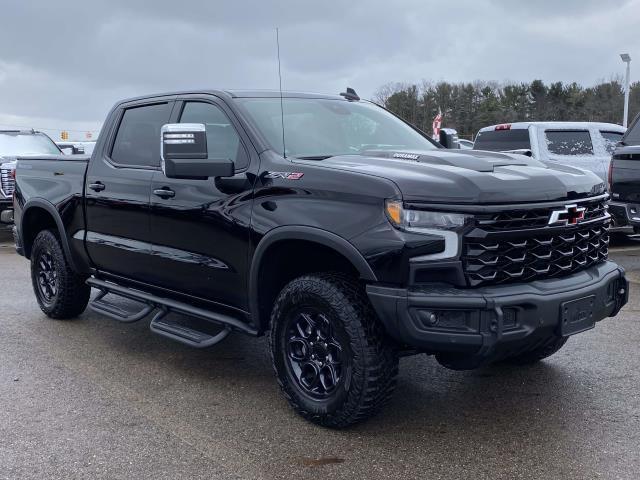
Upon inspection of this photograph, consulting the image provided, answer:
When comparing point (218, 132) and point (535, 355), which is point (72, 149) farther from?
point (535, 355)

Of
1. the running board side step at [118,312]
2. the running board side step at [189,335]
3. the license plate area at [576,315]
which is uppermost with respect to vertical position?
the license plate area at [576,315]

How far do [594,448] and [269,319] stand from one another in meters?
1.89

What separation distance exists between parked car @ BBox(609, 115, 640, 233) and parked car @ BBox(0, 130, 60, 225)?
376 inches

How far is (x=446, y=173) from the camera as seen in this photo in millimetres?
3617

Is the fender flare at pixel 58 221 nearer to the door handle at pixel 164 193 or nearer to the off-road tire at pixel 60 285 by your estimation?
the off-road tire at pixel 60 285

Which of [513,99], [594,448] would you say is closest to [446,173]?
[594,448]

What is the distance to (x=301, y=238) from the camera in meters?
3.81

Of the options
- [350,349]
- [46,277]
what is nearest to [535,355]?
[350,349]

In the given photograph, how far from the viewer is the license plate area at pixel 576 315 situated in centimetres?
356

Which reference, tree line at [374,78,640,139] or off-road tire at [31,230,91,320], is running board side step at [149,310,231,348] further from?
tree line at [374,78,640,139]

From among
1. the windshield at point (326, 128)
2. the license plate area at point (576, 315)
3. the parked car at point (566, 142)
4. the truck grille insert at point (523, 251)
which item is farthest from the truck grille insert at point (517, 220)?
the parked car at point (566, 142)

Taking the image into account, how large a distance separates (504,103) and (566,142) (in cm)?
5102

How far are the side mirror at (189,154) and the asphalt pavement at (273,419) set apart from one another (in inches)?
54.5

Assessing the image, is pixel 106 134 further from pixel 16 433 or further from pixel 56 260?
pixel 16 433
